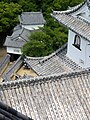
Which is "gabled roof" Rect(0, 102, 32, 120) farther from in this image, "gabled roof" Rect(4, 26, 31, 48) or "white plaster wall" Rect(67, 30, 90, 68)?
"gabled roof" Rect(4, 26, 31, 48)

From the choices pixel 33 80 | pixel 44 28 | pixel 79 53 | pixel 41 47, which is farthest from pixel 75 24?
pixel 44 28

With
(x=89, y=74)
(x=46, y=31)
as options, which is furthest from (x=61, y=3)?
(x=89, y=74)

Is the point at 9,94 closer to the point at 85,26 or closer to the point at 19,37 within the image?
the point at 85,26

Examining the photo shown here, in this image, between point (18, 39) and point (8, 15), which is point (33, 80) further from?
point (8, 15)

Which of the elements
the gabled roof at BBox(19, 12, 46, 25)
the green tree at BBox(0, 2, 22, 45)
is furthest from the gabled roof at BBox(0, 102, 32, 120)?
the gabled roof at BBox(19, 12, 46, 25)

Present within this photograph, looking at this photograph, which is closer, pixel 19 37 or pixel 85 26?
pixel 85 26

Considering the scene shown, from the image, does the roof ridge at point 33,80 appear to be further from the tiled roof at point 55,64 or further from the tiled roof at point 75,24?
the tiled roof at point 55,64

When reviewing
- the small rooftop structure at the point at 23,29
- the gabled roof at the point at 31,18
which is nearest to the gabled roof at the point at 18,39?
the small rooftop structure at the point at 23,29
